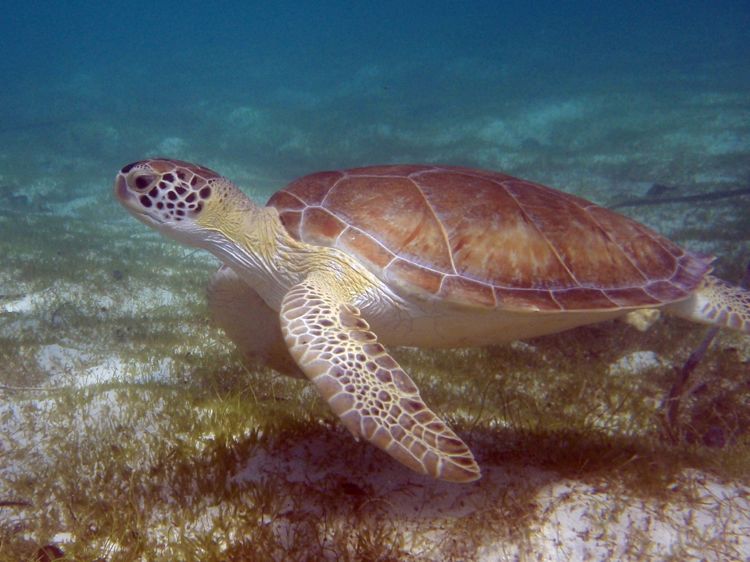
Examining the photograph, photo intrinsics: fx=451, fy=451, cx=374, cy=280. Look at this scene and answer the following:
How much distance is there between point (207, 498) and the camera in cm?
263

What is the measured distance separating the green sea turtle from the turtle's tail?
1cm

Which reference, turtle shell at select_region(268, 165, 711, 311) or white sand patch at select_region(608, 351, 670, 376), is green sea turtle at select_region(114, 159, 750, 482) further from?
white sand patch at select_region(608, 351, 670, 376)

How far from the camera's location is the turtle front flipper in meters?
2.21

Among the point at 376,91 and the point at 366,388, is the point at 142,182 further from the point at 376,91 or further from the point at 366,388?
the point at 376,91

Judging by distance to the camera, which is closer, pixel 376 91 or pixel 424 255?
pixel 424 255

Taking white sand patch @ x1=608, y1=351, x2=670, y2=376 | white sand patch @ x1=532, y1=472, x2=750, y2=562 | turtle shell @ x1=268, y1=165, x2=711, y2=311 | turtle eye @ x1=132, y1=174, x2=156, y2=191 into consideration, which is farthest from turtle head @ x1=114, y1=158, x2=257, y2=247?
white sand patch @ x1=608, y1=351, x2=670, y2=376

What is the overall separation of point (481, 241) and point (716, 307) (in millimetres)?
2195

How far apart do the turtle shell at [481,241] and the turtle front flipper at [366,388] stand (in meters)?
0.56

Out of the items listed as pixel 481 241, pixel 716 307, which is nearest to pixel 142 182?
pixel 481 241

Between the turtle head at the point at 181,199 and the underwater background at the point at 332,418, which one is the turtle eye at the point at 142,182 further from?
the underwater background at the point at 332,418

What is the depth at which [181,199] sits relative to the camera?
352 centimetres

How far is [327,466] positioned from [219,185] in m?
2.35

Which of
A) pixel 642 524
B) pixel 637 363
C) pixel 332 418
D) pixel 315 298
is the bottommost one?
pixel 637 363

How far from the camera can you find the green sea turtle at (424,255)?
3219 millimetres
